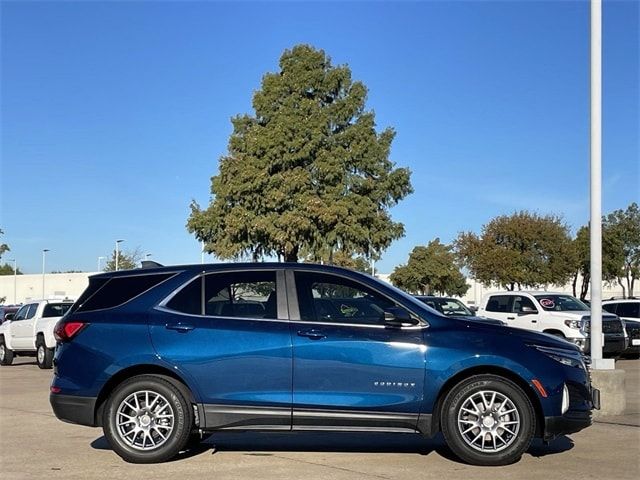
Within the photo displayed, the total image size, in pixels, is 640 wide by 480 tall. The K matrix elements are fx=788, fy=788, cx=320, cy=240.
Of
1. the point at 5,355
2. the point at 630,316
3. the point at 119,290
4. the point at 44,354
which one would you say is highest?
the point at 119,290

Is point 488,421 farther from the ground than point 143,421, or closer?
farther from the ground

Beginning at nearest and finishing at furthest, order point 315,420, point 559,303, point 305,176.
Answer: point 315,420 < point 559,303 < point 305,176

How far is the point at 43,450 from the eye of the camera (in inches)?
329

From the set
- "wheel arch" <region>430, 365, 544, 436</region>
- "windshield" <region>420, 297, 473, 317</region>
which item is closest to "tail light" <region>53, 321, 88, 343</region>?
"wheel arch" <region>430, 365, 544, 436</region>

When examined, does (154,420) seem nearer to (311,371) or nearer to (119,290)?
(119,290)

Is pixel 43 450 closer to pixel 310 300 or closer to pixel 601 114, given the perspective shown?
pixel 310 300

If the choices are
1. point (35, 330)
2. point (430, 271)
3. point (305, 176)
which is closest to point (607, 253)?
point (430, 271)

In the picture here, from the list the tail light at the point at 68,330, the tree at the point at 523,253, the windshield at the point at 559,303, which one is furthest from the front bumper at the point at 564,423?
the tree at the point at 523,253

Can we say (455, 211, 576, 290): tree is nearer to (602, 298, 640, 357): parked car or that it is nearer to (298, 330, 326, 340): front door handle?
(602, 298, 640, 357): parked car

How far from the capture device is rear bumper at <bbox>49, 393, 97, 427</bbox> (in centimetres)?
754

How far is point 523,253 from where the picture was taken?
5481 cm

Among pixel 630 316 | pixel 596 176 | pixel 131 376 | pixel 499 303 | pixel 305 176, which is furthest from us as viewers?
pixel 305 176

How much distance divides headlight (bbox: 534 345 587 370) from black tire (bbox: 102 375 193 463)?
3.42 meters

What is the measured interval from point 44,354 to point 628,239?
4850 cm
